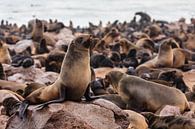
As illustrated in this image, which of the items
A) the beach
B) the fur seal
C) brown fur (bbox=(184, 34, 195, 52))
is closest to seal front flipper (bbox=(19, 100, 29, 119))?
the fur seal

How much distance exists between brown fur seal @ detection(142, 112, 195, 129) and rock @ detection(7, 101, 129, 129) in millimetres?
902

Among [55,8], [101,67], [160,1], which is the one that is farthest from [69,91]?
[160,1]

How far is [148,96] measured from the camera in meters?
7.26

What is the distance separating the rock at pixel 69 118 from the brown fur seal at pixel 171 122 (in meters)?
0.90

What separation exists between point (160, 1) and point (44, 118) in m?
45.2

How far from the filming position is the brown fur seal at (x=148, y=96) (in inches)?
285

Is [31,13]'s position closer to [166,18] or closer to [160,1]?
[166,18]

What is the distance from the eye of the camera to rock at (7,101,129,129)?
182 inches

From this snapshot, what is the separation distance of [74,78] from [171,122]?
134 centimetres

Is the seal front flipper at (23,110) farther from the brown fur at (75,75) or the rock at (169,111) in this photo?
the rock at (169,111)

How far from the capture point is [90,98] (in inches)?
203

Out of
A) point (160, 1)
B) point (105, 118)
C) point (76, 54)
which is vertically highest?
point (76, 54)

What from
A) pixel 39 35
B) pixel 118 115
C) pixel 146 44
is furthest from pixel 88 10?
pixel 118 115

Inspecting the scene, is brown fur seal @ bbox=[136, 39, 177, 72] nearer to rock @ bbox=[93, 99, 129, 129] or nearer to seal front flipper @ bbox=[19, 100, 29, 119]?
rock @ bbox=[93, 99, 129, 129]
